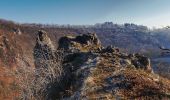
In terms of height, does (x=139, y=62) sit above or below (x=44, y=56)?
above

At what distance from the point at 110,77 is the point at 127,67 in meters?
2.39

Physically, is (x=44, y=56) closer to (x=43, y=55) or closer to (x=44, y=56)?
(x=44, y=56)

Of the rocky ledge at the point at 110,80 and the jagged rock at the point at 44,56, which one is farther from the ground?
the rocky ledge at the point at 110,80

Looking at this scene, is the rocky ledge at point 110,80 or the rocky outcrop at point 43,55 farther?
the rocky outcrop at point 43,55

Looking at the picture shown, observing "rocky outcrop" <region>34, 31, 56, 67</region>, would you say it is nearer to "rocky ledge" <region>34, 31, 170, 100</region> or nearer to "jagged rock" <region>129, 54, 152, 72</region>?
"rocky ledge" <region>34, 31, 170, 100</region>

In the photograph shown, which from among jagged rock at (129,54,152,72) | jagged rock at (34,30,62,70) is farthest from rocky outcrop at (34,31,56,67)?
jagged rock at (129,54,152,72)

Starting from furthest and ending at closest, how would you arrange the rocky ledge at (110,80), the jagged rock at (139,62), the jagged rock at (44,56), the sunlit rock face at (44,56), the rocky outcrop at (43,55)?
the rocky outcrop at (43,55) < the sunlit rock face at (44,56) < the jagged rock at (44,56) < the jagged rock at (139,62) < the rocky ledge at (110,80)

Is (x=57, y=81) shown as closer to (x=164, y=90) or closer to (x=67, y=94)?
(x=67, y=94)

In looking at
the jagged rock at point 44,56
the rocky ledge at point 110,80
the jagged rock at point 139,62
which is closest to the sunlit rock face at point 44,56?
the jagged rock at point 44,56

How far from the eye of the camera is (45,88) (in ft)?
88.9

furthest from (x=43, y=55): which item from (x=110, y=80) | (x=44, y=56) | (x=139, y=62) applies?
(x=110, y=80)

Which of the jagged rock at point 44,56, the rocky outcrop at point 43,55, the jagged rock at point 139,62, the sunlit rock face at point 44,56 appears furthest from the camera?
the rocky outcrop at point 43,55

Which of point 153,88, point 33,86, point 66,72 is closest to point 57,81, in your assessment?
point 66,72

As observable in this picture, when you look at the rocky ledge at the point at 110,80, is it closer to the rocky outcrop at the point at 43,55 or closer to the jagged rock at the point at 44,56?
the jagged rock at the point at 44,56
